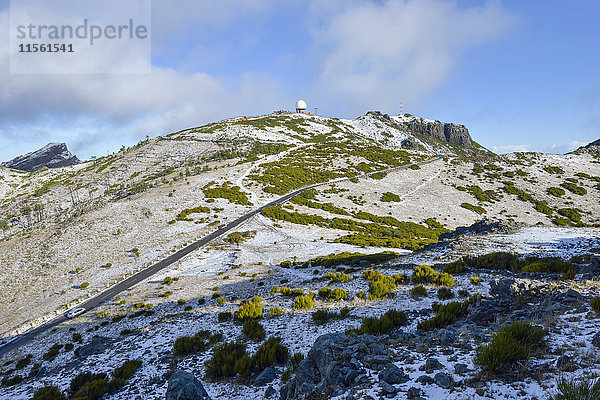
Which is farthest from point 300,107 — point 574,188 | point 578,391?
point 578,391

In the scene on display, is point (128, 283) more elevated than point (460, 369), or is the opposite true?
point (460, 369)

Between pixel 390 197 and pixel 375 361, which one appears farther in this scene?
pixel 390 197

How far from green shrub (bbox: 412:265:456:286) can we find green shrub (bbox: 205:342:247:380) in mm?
10113

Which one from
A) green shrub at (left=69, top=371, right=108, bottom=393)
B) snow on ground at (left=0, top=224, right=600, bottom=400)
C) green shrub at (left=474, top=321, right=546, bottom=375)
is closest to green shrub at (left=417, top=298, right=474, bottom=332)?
snow on ground at (left=0, top=224, right=600, bottom=400)

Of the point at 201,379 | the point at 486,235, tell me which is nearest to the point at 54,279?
the point at 201,379

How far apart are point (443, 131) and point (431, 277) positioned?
178 meters

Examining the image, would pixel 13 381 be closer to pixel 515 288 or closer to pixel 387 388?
pixel 387 388

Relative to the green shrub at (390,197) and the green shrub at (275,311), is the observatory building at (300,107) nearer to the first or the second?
the green shrub at (390,197)

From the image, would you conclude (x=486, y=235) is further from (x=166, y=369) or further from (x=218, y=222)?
(x=218, y=222)

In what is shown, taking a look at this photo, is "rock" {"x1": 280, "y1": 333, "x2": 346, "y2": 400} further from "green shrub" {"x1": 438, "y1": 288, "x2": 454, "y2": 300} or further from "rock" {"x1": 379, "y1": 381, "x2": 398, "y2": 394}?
Result: "green shrub" {"x1": 438, "y1": 288, "x2": 454, "y2": 300}

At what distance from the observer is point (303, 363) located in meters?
7.14

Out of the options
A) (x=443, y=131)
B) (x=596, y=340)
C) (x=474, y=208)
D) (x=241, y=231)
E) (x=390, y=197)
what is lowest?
(x=596, y=340)

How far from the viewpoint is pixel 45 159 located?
463 ft

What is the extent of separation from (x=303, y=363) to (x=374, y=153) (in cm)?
8414
